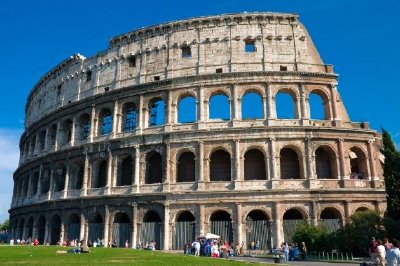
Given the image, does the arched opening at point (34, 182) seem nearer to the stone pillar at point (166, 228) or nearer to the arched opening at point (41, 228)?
the arched opening at point (41, 228)

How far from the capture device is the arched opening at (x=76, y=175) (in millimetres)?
29462

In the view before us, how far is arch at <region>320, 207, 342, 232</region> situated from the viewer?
23.5 metres

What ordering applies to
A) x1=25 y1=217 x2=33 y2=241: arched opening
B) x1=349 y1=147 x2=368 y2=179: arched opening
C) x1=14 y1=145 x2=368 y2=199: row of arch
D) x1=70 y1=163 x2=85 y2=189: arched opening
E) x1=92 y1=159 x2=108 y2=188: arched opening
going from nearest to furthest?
x1=14 y1=145 x2=368 y2=199: row of arch, x1=349 y1=147 x2=368 y2=179: arched opening, x1=92 y1=159 x2=108 y2=188: arched opening, x1=70 y1=163 x2=85 y2=189: arched opening, x1=25 y1=217 x2=33 y2=241: arched opening

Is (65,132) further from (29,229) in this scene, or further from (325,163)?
(325,163)

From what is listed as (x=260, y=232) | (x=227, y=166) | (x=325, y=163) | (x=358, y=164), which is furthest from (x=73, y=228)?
(x=358, y=164)

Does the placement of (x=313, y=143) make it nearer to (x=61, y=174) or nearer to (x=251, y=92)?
(x=251, y=92)

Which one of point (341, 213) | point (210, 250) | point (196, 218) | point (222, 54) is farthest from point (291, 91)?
point (210, 250)

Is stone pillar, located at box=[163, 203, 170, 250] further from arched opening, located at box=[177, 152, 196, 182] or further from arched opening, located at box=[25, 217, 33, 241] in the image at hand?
arched opening, located at box=[25, 217, 33, 241]

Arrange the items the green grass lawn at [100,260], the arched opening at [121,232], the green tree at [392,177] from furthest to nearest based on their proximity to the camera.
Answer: the arched opening at [121,232] < the green tree at [392,177] < the green grass lawn at [100,260]

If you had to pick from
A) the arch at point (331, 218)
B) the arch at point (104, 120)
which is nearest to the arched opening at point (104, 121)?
the arch at point (104, 120)

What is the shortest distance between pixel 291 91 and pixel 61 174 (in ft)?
62.3

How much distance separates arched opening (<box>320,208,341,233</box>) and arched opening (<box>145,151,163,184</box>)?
35.1 feet

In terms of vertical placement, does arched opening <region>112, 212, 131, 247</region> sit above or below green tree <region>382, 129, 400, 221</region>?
below

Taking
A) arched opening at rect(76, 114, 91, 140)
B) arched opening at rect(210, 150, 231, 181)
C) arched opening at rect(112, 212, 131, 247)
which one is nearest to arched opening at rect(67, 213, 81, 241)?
arched opening at rect(112, 212, 131, 247)
